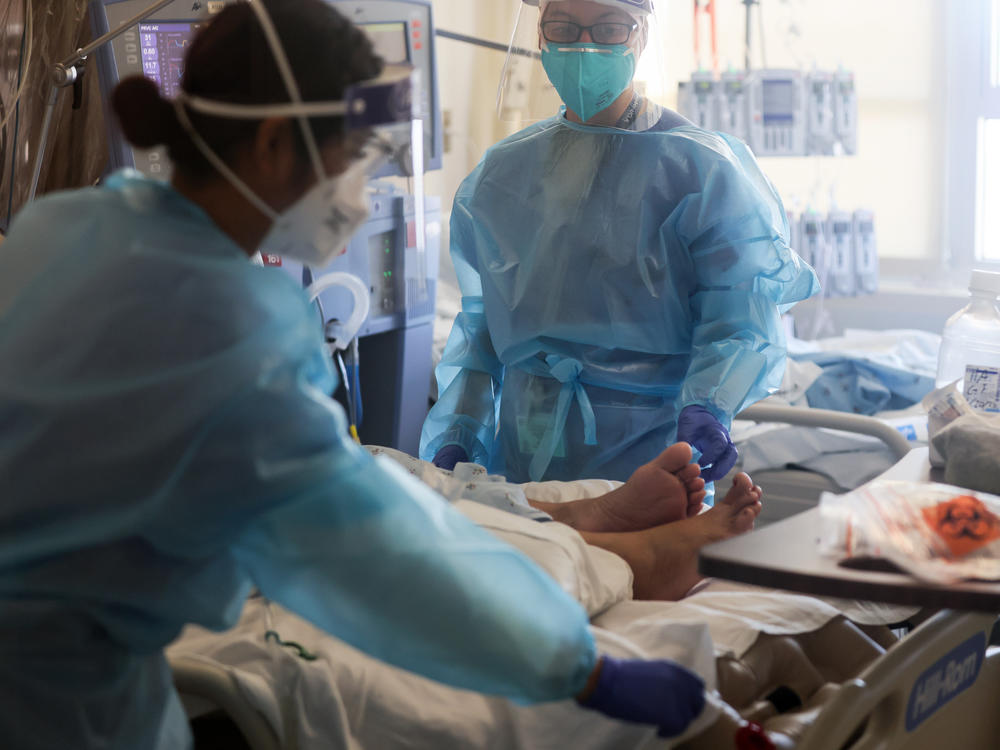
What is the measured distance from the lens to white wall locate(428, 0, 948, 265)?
4.06 m

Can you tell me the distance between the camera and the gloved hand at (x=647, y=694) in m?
0.98

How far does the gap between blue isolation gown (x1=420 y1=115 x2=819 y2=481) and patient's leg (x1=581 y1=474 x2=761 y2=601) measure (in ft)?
0.66

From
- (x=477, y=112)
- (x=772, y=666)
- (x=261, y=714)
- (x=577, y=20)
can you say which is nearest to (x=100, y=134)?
(x=577, y=20)

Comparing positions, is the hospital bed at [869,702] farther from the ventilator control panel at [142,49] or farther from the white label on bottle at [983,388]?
the ventilator control panel at [142,49]

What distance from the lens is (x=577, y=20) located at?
1.88 metres

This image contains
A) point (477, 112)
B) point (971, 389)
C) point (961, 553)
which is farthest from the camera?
point (477, 112)

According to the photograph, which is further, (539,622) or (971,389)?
(971,389)

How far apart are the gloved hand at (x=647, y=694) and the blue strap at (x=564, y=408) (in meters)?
0.96

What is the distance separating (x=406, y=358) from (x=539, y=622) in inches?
84.4

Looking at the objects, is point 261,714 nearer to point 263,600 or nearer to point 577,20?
point 263,600

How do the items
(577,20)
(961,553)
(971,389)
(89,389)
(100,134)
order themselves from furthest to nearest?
(100,134) → (577,20) → (971,389) → (961,553) → (89,389)

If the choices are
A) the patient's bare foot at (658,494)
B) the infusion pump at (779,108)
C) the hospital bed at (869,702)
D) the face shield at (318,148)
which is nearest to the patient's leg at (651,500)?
the patient's bare foot at (658,494)

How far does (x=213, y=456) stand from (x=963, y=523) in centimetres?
81

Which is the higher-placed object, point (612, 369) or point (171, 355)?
point (171, 355)
